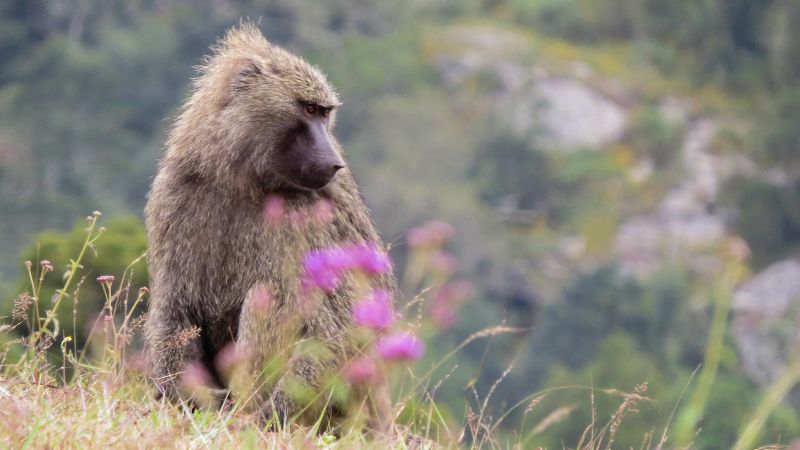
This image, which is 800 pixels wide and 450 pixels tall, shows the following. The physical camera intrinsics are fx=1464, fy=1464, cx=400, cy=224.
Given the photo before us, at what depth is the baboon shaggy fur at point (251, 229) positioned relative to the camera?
5055 mm

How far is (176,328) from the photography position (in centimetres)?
528

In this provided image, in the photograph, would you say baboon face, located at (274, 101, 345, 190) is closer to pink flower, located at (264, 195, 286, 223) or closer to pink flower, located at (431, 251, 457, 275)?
pink flower, located at (264, 195, 286, 223)

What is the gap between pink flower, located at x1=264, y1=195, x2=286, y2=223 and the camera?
16.5ft

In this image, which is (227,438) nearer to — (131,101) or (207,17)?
(131,101)

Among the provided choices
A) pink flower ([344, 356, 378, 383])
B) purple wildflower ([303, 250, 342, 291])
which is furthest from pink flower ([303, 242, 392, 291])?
pink flower ([344, 356, 378, 383])

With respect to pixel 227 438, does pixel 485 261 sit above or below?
below

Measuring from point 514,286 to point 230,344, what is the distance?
63.6 metres

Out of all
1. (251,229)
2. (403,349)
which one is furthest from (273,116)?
(403,349)

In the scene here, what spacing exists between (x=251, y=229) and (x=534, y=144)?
236ft

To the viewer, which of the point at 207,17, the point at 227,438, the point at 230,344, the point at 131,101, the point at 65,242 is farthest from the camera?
the point at 207,17

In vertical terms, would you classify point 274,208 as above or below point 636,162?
above

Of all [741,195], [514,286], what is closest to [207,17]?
[514,286]

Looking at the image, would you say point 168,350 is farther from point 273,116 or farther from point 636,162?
point 636,162

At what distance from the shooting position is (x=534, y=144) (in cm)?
7656
